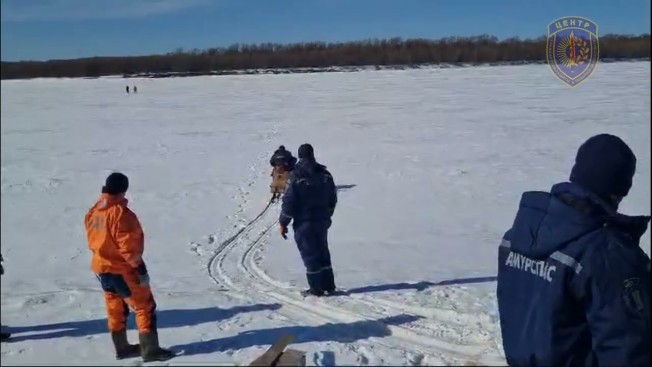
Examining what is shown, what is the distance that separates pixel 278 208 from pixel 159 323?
5324 mm

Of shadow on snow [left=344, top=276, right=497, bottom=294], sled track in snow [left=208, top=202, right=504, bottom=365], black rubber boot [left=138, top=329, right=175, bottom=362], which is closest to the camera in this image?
black rubber boot [left=138, top=329, right=175, bottom=362]

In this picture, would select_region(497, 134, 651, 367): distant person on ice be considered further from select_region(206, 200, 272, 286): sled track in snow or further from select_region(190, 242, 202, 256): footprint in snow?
select_region(190, 242, 202, 256): footprint in snow

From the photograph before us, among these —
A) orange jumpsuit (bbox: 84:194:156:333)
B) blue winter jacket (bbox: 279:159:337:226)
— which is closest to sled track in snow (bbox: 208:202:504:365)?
blue winter jacket (bbox: 279:159:337:226)

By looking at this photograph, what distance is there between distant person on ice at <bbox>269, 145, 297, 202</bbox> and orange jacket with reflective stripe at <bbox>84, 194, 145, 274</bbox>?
6.30m

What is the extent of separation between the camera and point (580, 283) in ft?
5.21

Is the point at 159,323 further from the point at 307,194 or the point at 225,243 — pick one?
the point at 225,243

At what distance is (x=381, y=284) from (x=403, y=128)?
14397 mm

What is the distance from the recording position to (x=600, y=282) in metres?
1.56

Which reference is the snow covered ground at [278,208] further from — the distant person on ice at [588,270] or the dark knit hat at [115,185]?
the dark knit hat at [115,185]

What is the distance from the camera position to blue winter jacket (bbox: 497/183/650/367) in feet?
5.09

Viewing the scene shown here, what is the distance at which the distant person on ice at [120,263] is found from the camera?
12.2ft

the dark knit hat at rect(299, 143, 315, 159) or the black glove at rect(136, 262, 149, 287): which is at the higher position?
the dark knit hat at rect(299, 143, 315, 159)

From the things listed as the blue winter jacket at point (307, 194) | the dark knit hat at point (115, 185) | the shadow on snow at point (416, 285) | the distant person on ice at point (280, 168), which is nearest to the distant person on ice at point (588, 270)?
the dark knit hat at point (115, 185)

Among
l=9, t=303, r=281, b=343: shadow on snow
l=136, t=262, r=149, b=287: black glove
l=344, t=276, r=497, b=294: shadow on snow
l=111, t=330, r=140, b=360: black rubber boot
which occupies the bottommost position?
l=344, t=276, r=497, b=294: shadow on snow
